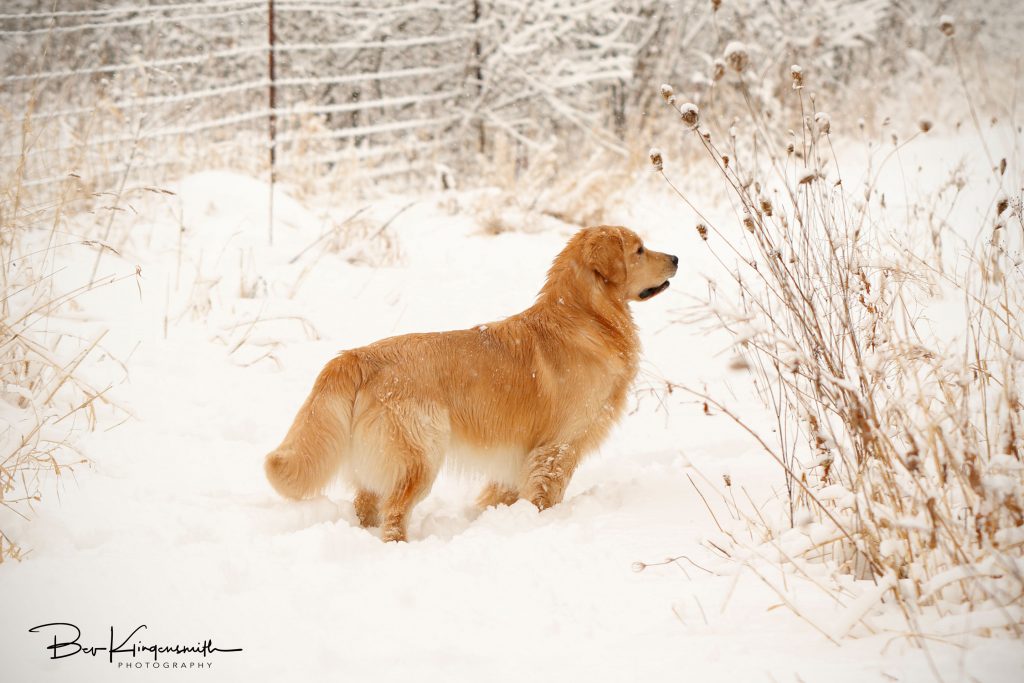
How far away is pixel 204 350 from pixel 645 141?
20.6ft

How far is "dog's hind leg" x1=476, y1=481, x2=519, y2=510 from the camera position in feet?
11.3

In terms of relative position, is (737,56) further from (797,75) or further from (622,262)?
(622,262)

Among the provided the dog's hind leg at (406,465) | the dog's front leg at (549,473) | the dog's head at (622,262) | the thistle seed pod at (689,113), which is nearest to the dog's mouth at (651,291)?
the dog's head at (622,262)

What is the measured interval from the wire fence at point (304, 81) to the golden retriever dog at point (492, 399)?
4.69m

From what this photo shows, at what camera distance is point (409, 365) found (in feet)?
10.0

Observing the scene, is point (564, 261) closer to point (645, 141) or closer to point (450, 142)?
point (645, 141)

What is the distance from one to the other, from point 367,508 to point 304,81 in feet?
19.5

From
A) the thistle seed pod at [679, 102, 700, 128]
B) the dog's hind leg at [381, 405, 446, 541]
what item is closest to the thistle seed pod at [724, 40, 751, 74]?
the thistle seed pod at [679, 102, 700, 128]

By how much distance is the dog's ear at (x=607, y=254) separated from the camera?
11.5 ft

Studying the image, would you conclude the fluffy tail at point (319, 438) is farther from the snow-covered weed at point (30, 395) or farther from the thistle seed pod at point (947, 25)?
the thistle seed pod at point (947, 25)

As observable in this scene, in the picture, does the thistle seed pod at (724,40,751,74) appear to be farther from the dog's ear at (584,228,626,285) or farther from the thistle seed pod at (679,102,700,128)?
the dog's ear at (584,228,626,285)

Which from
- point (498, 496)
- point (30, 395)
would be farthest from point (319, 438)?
point (30, 395)

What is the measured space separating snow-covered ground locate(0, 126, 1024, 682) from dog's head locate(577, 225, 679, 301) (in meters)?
0.73

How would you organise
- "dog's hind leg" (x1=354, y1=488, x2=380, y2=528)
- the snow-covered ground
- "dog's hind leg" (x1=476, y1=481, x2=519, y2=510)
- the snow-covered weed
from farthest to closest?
"dog's hind leg" (x1=476, y1=481, x2=519, y2=510), "dog's hind leg" (x1=354, y1=488, x2=380, y2=528), the snow-covered weed, the snow-covered ground
